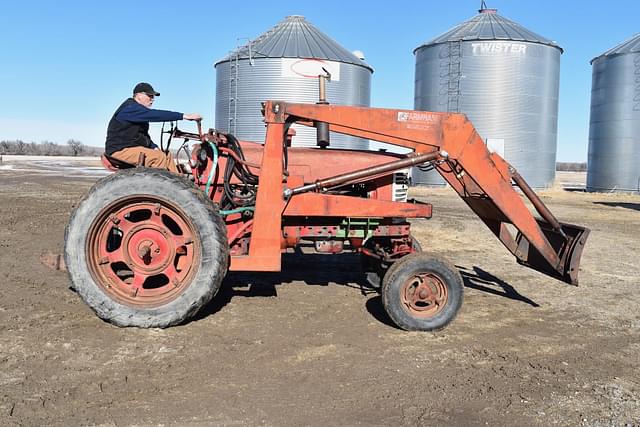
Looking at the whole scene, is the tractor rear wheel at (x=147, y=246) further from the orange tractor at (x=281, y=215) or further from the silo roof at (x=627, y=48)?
the silo roof at (x=627, y=48)

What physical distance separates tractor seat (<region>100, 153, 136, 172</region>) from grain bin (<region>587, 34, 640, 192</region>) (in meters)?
24.3

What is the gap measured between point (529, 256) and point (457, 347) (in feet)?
6.17

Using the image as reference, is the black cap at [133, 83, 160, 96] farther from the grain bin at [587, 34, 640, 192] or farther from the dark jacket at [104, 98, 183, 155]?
the grain bin at [587, 34, 640, 192]

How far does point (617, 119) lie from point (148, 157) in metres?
24.4

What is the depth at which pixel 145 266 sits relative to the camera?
499 centimetres

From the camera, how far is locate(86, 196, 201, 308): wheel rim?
488 centimetres

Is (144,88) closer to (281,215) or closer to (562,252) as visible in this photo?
(281,215)

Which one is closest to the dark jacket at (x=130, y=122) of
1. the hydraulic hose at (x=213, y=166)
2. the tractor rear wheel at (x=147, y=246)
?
the hydraulic hose at (x=213, y=166)

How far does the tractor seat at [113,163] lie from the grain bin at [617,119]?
24.3 metres

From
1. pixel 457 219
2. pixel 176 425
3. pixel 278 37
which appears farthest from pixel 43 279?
pixel 278 37

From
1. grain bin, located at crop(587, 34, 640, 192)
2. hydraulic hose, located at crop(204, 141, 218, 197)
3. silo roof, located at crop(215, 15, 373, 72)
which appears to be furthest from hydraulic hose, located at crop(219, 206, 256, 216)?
grain bin, located at crop(587, 34, 640, 192)

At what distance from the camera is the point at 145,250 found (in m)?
4.93

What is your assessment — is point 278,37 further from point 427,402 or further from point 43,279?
point 427,402

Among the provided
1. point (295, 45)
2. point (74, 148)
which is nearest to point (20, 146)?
point (74, 148)
